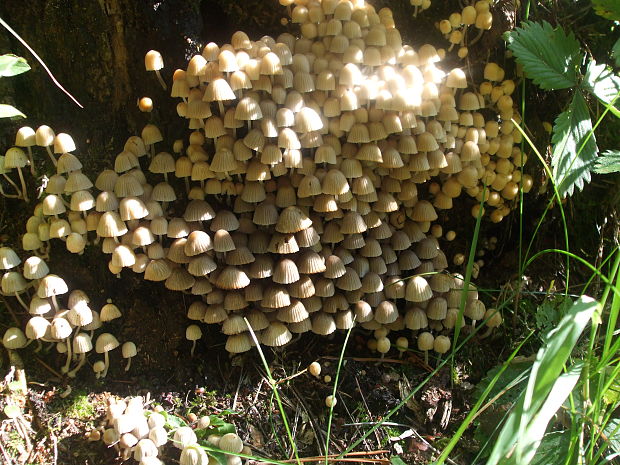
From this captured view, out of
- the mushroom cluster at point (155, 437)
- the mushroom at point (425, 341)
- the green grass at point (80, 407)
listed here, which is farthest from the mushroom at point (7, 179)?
the mushroom at point (425, 341)

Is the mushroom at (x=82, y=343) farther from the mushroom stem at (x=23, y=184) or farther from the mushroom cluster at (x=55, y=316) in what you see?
the mushroom stem at (x=23, y=184)

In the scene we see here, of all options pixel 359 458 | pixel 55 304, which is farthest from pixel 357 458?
pixel 55 304

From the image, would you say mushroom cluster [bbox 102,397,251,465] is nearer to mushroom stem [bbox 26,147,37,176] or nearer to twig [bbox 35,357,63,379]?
twig [bbox 35,357,63,379]

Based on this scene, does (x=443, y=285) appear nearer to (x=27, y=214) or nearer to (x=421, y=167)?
(x=421, y=167)

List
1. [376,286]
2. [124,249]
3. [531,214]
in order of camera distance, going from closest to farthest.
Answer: [124,249]
[376,286]
[531,214]

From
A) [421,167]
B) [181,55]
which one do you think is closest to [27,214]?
[181,55]

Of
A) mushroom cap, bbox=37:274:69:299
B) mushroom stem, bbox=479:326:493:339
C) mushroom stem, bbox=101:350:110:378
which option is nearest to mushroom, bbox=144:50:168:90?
mushroom cap, bbox=37:274:69:299

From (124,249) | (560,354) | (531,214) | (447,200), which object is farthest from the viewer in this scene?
(531,214)
